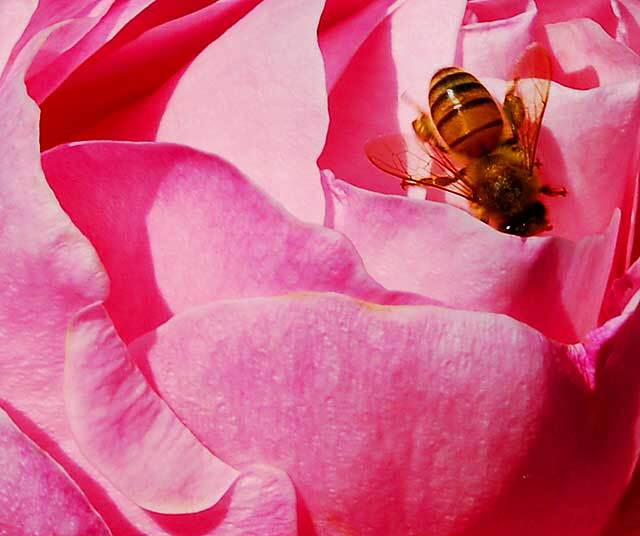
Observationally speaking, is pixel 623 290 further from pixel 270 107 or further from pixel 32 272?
pixel 32 272

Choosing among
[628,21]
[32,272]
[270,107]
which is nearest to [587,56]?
[628,21]

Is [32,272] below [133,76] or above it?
below

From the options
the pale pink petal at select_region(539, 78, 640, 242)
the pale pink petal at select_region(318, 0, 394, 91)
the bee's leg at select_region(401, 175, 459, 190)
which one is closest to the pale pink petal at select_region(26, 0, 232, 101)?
the pale pink petal at select_region(318, 0, 394, 91)

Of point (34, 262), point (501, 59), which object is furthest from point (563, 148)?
point (34, 262)

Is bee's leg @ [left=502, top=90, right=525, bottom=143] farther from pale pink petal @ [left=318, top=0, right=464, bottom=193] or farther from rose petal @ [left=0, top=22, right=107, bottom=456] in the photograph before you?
rose petal @ [left=0, top=22, right=107, bottom=456]

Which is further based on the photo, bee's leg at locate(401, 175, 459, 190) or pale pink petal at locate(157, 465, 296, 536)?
bee's leg at locate(401, 175, 459, 190)

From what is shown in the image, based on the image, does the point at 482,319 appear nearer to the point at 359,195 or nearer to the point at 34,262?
the point at 359,195
